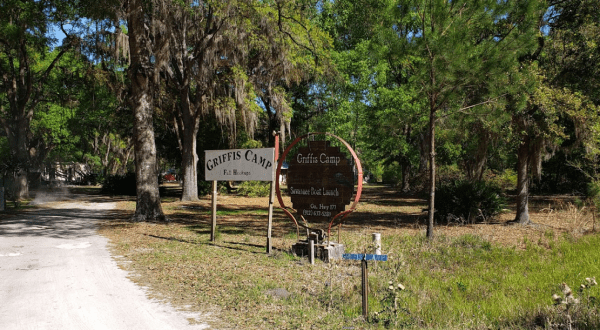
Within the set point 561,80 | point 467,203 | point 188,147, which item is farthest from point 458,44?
point 188,147

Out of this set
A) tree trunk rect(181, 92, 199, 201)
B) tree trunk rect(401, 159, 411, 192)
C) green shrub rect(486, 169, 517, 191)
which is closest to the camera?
tree trunk rect(181, 92, 199, 201)

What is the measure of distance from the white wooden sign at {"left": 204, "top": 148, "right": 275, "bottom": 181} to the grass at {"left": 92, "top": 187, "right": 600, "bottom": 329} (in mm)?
1588

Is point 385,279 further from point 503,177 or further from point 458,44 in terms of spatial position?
point 503,177

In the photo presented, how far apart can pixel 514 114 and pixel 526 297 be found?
336 inches

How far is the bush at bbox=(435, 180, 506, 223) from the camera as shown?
14.3 meters

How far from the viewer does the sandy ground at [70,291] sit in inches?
201

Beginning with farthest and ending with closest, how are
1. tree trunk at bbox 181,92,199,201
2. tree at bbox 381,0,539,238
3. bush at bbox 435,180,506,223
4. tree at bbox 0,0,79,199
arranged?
1. tree trunk at bbox 181,92,199,201
2. tree at bbox 0,0,79,199
3. bush at bbox 435,180,506,223
4. tree at bbox 381,0,539,238

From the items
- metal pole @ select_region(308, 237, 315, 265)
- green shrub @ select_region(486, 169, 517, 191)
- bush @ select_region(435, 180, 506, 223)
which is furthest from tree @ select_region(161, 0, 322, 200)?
green shrub @ select_region(486, 169, 517, 191)

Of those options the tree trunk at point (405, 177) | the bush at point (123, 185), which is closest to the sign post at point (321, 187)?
the bush at point (123, 185)

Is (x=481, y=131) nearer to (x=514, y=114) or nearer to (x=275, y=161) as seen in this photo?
(x=514, y=114)

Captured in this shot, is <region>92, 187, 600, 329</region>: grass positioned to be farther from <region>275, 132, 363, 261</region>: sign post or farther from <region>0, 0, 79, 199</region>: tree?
<region>0, 0, 79, 199</region>: tree

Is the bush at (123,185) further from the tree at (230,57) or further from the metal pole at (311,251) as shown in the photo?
the metal pole at (311,251)

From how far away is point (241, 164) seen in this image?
33.6ft

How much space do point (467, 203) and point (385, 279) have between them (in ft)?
27.4
